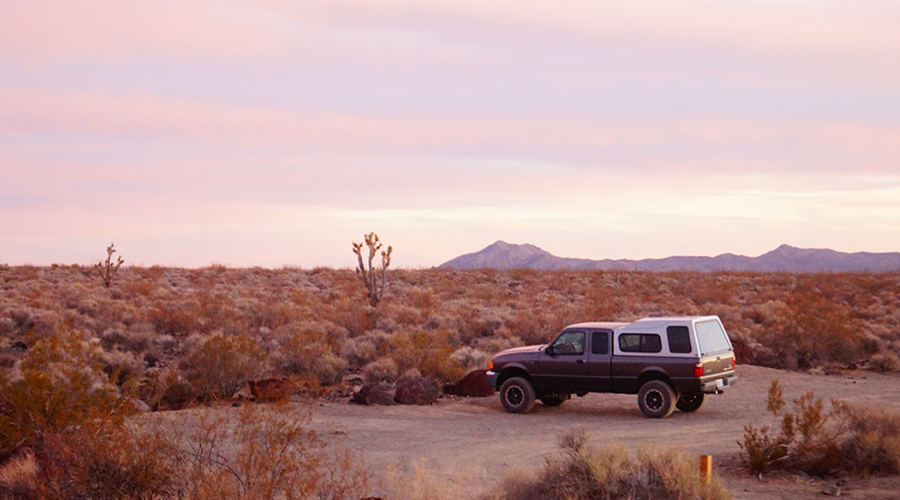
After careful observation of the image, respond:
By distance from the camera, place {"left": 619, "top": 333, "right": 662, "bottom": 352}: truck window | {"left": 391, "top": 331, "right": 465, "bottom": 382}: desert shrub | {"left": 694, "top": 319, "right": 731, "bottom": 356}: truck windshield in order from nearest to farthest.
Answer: {"left": 694, "top": 319, "right": 731, "bottom": 356}: truck windshield, {"left": 619, "top": 333, "right": 662, "bottom": 352}: truck window, {"left": 391, "top": 331, "right": 465, "bottom": 382}: desert shrub

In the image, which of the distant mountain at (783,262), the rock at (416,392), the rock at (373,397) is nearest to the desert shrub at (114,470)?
the rock at (373,397)

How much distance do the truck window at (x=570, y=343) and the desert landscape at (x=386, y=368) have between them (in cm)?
138

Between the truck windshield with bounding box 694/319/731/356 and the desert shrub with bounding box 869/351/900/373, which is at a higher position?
the truck windshield with bounding box 694/319/731/356

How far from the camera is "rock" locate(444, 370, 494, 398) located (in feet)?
61.9

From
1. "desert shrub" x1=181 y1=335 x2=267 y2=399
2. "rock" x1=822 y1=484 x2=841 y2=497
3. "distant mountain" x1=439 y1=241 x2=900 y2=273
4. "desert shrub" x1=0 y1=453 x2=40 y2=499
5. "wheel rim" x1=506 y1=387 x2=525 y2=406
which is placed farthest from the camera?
"distant mountain" x1=439 y1=241 x2=900 y2=273

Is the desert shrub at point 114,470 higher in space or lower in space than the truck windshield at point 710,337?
lower

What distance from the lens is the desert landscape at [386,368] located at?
10539 mm

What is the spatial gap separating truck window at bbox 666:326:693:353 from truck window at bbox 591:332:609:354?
4.05 ft

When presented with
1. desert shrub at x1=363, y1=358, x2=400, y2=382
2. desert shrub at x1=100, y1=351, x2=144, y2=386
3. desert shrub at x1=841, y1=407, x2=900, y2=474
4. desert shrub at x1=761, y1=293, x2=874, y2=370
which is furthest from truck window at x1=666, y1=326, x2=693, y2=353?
desert shrub at x1=100, y1=351, x2=144, y2=386

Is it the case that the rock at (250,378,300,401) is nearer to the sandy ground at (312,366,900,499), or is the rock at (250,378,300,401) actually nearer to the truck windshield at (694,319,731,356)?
the sandy ground at (312,366,900,499)

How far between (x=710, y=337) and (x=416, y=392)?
21.4ft

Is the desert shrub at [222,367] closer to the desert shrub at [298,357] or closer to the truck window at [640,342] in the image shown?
the desert shrub at [298,357]

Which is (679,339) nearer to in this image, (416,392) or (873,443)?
(873,443)

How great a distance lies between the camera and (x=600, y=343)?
1600cm
